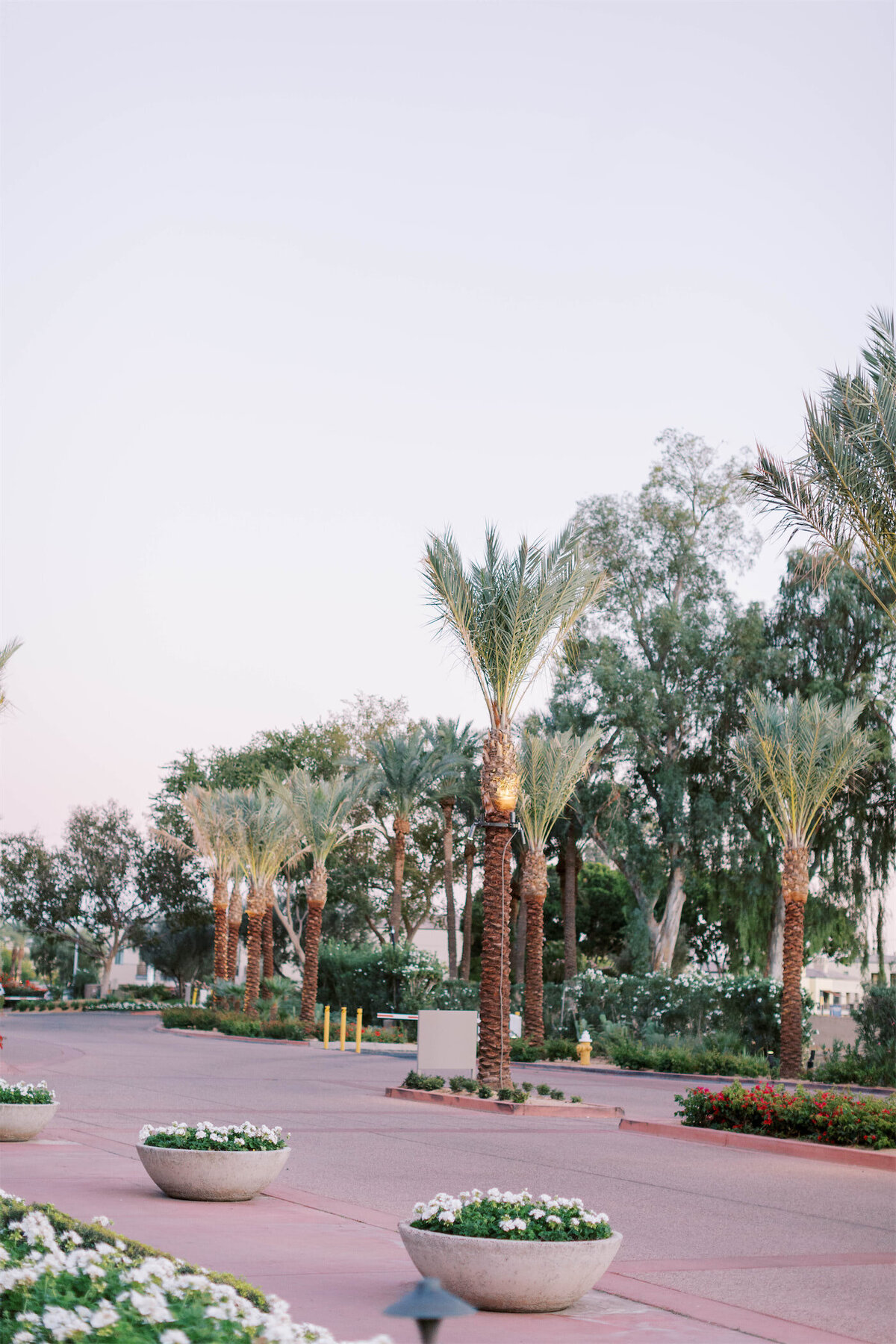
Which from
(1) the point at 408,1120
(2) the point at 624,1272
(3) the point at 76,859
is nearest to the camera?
(2) the point at 624,1272

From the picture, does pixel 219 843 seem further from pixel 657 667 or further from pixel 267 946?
pixel 657 667

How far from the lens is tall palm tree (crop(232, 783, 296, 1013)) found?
1842 inches

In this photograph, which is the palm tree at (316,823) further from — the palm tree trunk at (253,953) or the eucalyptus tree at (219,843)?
the eucalyptus tree at (219,843)

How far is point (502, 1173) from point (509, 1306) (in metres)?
6.00

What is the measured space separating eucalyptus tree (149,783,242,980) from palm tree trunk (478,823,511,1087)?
27498mm

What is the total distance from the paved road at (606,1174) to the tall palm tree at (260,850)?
21.2m

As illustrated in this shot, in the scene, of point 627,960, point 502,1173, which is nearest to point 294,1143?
point 502,1173

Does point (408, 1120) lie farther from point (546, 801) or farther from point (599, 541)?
point (599, 541)

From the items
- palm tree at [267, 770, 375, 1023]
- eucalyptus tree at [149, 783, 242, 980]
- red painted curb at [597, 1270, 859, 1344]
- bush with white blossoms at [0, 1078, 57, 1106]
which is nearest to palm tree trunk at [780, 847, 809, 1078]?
palm tree at [267, 770, 375, 1023]

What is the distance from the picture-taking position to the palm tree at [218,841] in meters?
49.8

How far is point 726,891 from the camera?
139 feet

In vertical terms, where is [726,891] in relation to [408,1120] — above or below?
above

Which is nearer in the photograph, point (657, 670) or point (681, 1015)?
point (681, 1015)

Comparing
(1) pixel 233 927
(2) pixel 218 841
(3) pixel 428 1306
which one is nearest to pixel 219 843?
(2) pixel 218 841
